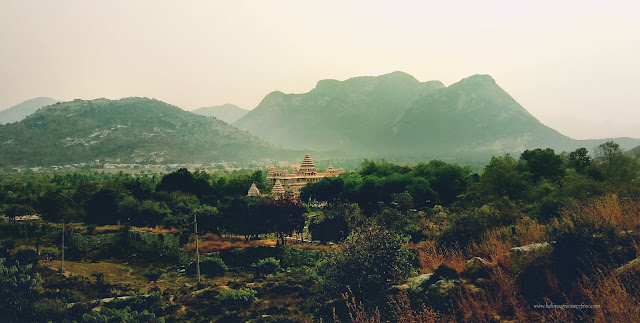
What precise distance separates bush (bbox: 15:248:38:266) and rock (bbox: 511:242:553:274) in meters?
31.2

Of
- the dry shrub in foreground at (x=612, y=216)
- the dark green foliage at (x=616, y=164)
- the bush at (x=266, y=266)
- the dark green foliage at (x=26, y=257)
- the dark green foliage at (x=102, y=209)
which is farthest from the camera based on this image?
the dark green foliage at (x=102, y=209)

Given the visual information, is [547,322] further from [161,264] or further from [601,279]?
[161,264]

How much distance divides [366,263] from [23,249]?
3090 cm

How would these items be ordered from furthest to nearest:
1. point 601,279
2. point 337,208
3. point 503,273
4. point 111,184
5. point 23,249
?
1. point 111,184
2. point 337,208
3. point 23,249
4. point 503,273
5. point 601,279

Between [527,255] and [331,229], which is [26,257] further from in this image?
[527,255]

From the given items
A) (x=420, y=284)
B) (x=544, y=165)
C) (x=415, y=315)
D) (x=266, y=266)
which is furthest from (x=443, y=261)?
(x=544, y=165)

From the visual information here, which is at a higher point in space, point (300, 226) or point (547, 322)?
point (547, 322)

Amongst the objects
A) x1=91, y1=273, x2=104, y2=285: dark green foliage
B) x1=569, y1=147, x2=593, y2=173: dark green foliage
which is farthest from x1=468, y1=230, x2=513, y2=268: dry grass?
x1=569, y1=147, x2=593, y2=173: dark green foliage

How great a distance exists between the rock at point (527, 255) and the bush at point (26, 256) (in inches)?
Answer: 1230

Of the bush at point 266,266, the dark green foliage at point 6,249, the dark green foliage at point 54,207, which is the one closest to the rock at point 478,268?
the bush at point 266,266

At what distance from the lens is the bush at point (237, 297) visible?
21.8 meters

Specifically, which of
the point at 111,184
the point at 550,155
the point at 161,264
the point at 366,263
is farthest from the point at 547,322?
the point at 111,184

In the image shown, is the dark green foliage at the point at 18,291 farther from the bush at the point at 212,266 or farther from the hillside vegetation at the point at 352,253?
the bush at the point at 212,266

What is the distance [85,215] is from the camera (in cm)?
4709
